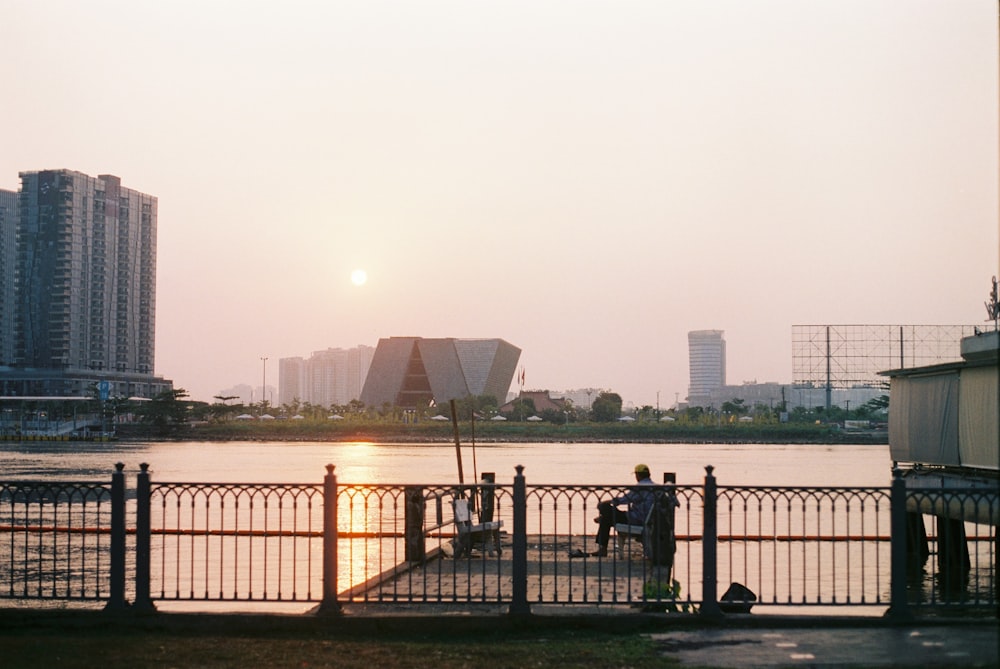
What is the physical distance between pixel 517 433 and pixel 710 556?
130 metres

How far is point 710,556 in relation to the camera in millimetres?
11062

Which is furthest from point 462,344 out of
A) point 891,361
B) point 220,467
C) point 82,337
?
point 220,467

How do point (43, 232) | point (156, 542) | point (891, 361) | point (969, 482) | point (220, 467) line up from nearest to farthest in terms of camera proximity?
1. point (969, 482)
2. point (156, 542)
3. point (220, 467)
4. point (891, 361)
5. point (43, 232)

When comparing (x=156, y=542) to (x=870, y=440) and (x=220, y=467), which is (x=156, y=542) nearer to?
(x=220, y=467)

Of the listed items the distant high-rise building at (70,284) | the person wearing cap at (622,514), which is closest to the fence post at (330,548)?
the person wearing cap at (622,514)

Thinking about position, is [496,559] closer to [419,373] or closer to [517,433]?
[517,433]

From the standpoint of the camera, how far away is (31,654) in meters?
9.79

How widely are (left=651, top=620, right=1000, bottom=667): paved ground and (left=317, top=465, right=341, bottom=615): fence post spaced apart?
3.10 meters

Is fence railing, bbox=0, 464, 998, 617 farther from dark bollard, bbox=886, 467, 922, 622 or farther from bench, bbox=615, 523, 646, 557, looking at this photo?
bench, bbox=615, 523, 646, 557

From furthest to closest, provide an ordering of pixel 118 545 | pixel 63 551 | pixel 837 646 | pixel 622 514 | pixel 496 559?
pixel 63 551
pixel 622 514
pixel 496 559
pixel 118 545
pixel 837 646

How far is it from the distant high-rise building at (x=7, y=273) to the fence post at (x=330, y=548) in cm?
18136

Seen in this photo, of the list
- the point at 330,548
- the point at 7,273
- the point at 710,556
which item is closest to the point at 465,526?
the point at 330,548

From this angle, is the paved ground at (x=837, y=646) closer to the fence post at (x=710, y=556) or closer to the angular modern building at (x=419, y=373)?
the fence post at (x=710, y=556)

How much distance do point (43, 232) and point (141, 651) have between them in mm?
177592
